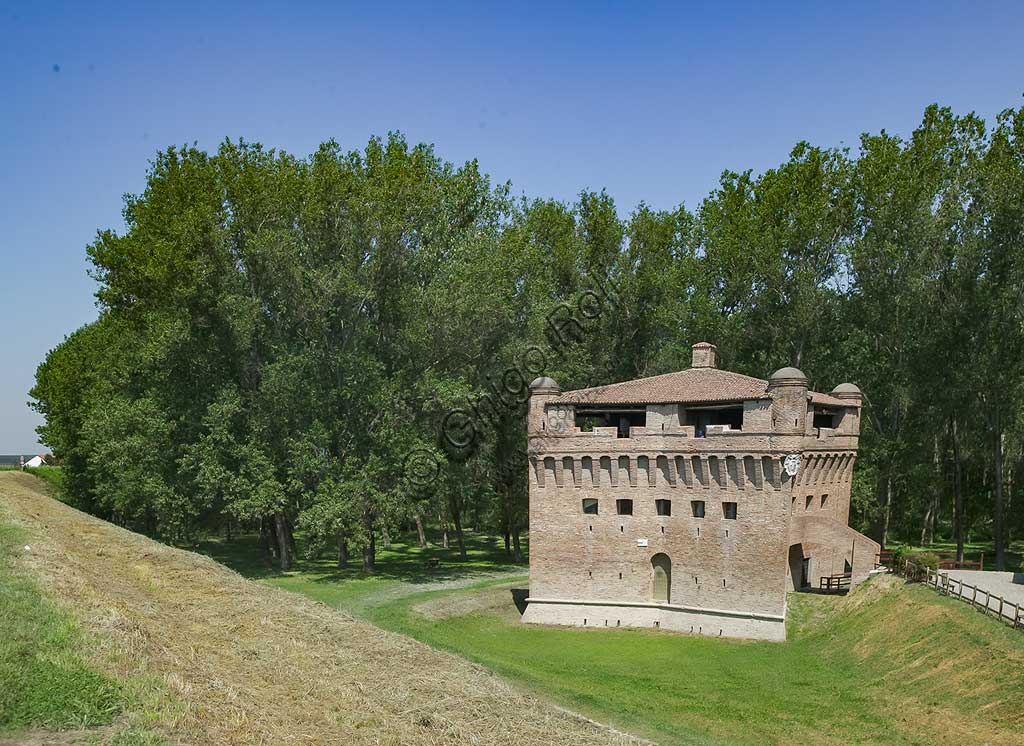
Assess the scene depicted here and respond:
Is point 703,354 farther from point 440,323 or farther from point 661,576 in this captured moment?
point 440,323

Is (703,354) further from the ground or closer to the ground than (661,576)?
further from the ground

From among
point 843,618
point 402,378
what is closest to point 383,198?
point 402,378

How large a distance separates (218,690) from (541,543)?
84.6ft

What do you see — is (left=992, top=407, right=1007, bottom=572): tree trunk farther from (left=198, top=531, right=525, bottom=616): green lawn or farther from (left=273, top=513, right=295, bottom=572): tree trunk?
(left=273, top=513, right=295, bottom=572): tree trunk

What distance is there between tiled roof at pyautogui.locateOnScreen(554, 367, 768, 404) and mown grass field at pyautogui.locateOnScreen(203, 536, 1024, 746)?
9937 mm

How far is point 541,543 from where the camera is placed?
134 ft

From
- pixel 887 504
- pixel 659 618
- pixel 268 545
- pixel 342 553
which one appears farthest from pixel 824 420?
pixel 268 545

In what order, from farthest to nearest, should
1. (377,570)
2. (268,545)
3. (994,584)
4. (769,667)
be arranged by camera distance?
(268,545), (377,570), (994,584), (769,667)

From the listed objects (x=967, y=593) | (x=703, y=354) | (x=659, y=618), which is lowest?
(x=659, y=618)

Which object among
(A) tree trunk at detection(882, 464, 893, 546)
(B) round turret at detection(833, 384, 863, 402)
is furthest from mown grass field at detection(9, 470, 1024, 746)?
(A) tree trunk at detection(882, 464, 893, 546)

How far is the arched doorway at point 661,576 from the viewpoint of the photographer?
3891cm

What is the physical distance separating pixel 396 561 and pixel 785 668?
31.2m

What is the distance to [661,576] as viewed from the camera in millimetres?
39156

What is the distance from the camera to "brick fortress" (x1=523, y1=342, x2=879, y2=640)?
36.2 meters
